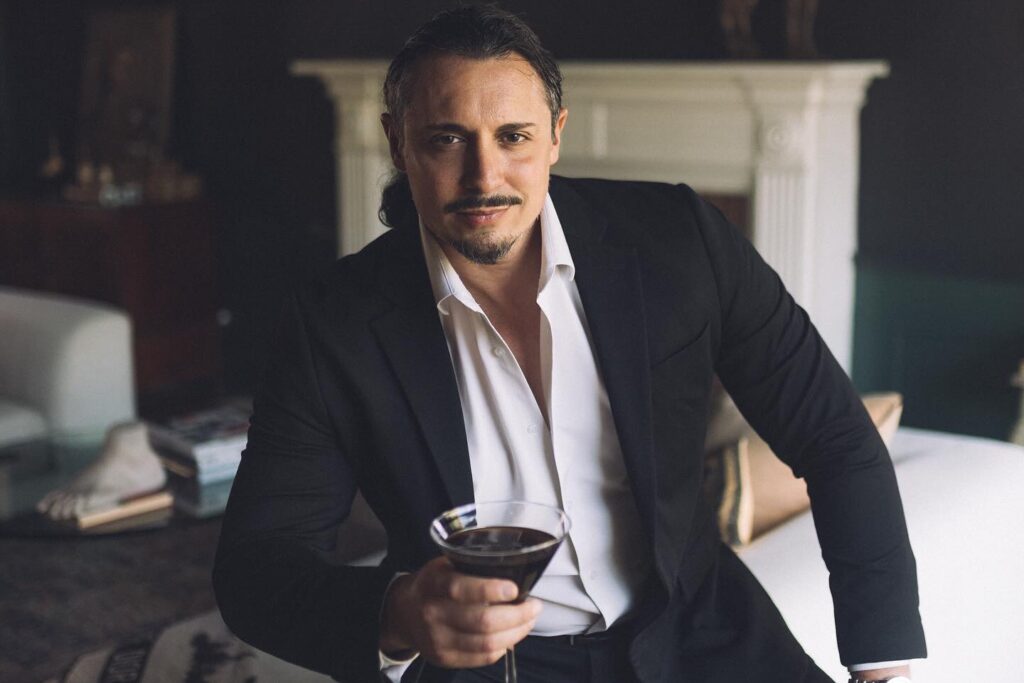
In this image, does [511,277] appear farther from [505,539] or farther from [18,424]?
[18,424]

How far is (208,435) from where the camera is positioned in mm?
3025

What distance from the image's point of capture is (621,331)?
1.32 m

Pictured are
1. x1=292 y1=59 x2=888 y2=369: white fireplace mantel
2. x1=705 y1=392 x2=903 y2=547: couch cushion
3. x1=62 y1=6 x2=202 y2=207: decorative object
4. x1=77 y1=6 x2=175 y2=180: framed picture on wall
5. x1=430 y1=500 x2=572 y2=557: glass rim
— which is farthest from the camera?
x1=77 y1=6 x2=175 y2=180: framed picture on wall

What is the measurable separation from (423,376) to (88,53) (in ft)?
16.9

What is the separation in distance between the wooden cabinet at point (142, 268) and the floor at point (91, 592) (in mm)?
1800

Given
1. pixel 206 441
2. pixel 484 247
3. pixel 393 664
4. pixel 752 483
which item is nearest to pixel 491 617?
pixel 393 664

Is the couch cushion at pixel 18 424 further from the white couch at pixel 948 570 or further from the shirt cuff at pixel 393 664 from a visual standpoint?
the shirt cuff at pixel 393 664

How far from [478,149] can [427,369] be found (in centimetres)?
24

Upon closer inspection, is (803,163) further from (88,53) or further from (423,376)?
(88,53)

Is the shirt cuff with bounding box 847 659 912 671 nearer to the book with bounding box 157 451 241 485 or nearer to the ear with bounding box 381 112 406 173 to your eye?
the ear with bounding box 381 112 406 173

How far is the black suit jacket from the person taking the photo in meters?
1.25

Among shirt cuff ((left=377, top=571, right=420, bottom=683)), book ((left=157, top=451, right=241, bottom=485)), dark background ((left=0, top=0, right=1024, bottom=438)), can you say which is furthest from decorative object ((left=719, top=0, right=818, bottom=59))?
shirt cuff ((left=377, top=571, right=420, bottom=683))

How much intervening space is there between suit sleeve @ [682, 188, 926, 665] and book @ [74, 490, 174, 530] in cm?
178

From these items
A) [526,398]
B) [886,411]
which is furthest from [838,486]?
[886,411]
